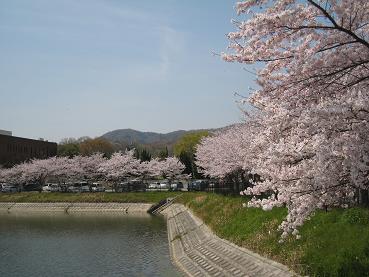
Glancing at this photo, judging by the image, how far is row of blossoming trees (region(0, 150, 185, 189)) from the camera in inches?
2928

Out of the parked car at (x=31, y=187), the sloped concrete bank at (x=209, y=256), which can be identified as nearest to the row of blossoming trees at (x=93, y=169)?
the parked car at (x=31, y=187)

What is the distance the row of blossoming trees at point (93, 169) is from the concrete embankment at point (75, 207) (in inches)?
530

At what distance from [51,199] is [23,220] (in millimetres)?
13221

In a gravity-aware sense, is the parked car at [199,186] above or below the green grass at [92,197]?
above

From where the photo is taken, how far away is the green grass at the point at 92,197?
59.1m

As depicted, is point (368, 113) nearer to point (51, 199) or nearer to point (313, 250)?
point (313, 250)

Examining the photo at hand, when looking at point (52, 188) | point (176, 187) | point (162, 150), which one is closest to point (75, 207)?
point (176, 187)

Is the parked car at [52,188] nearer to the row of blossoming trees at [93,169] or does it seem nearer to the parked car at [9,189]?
the row of blossoming trees at [93,169]

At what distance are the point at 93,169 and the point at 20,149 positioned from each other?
1207 inches

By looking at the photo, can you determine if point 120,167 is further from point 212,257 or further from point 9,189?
point 212,257

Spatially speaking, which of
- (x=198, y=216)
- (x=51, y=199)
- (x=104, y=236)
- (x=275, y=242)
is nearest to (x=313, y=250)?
(x=275, y=242)

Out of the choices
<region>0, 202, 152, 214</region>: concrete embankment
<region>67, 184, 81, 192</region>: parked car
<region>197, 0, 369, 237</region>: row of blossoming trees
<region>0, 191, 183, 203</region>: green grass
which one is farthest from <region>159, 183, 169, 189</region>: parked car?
<region>197, 0, 369, 237</region>: row of blossoming trees

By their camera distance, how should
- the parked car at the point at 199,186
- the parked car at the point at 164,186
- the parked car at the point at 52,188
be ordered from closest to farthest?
the parked car at the point at 199,186, the parked car at the point at 164,186, the parked car at the point at 52,188

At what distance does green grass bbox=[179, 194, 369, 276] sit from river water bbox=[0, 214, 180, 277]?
4.79 meters
